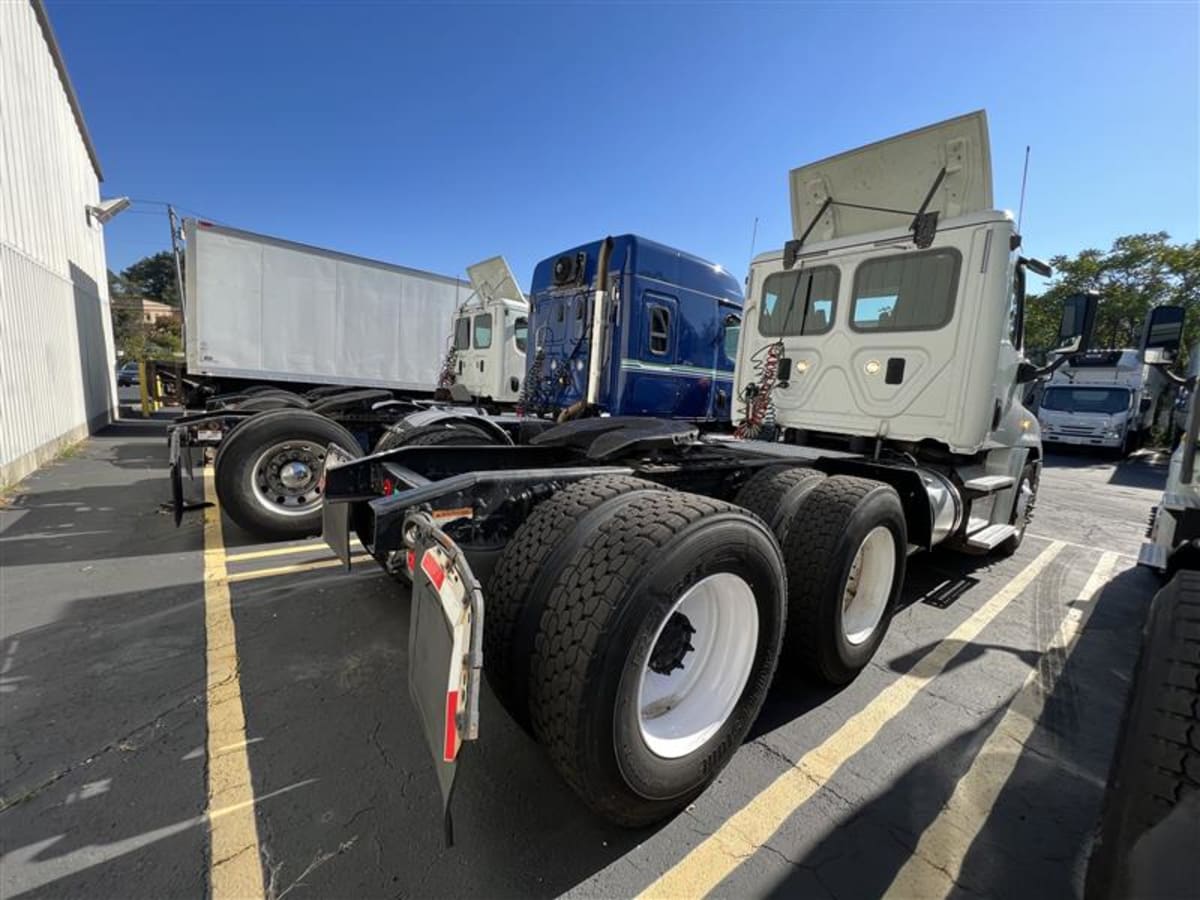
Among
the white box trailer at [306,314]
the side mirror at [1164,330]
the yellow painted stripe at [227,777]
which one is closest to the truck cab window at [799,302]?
the side mirror at [1164,330]

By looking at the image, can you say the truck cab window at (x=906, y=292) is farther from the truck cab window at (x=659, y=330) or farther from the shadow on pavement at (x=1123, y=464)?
the shadow on pavement at (x=1123, y=464)

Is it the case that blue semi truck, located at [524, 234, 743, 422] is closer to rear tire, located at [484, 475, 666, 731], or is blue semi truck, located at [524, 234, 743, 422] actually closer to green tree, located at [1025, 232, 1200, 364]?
rear tire, located at [484, 475, 666, 731]

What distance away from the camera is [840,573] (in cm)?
276

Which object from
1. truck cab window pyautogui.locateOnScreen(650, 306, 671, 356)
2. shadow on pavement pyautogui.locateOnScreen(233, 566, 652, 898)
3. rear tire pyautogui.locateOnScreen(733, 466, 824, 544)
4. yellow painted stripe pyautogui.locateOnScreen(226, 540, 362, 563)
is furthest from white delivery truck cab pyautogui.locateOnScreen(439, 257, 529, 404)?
shadow on pavement pyautogui.locateOnScreen(233, 566, 652, 898)

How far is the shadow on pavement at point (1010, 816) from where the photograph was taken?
1.85 m

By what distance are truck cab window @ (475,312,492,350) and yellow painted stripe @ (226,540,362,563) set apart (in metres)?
5.69

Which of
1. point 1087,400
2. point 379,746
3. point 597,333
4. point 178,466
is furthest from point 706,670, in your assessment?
point 1087,400

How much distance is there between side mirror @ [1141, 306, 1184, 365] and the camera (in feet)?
11.6

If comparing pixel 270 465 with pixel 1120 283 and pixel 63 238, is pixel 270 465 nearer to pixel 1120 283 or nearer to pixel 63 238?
pixel 63 238

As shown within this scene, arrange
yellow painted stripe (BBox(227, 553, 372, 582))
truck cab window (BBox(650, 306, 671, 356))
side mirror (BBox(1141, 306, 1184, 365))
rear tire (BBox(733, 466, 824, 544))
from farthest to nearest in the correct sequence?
truck cab window (BBox(650, 306, 671, 356)) < yellow painted stripe (BBox(227, 553, 372, 582)) < side mirror (BBox(1141, 306, 1184, 365)) < rear tire (BBox(733, 466, 824, 544))

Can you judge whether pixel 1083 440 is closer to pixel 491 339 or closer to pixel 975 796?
pixel 491 339

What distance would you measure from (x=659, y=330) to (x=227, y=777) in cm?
591

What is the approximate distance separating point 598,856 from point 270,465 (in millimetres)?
4481

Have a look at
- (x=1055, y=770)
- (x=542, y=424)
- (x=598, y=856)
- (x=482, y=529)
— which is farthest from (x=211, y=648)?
(x=1055, y=770)
